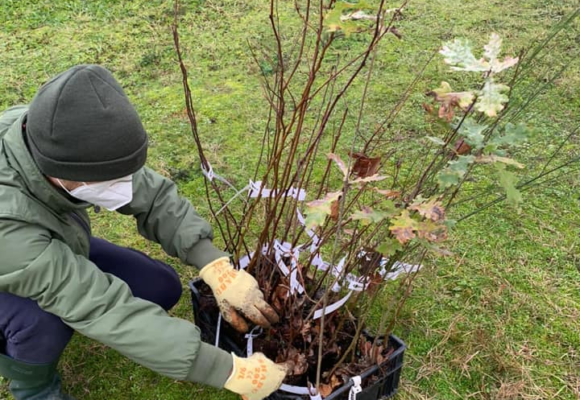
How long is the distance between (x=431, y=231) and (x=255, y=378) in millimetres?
742

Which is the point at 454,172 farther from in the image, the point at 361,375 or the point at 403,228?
the point at 361,375

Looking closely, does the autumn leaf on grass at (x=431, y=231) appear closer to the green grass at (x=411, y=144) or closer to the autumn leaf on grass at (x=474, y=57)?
the autumn leaf on grass at (x=474, y=57)

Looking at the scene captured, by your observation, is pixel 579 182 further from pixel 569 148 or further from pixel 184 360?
pixel 184 360

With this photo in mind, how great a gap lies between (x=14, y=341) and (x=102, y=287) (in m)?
0.38

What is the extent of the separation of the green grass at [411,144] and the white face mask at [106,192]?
76 cm

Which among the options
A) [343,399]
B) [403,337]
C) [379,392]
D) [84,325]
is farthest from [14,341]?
[403,337]

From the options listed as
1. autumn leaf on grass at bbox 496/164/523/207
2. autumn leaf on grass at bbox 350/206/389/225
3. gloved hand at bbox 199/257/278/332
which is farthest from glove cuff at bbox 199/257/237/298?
autumn leaf on grass at bbox 496/164/523/207

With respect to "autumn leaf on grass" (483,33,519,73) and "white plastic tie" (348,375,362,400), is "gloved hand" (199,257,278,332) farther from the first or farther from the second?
"autumn leaf on grass" (483,33,519,73)

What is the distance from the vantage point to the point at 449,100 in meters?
1.07

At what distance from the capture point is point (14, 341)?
63.9 inches

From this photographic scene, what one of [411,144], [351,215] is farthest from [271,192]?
[411,144]

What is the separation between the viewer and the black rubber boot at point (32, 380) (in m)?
1.68

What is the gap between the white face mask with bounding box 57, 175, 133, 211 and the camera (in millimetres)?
1535

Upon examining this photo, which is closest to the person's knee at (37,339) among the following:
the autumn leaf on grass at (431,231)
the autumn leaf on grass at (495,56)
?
the autumn leaf on grass at (431,231)
